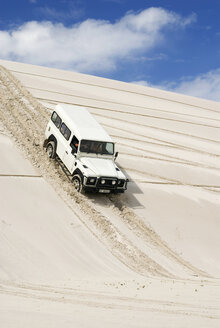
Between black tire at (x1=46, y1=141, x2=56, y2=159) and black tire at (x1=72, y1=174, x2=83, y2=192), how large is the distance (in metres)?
1.85

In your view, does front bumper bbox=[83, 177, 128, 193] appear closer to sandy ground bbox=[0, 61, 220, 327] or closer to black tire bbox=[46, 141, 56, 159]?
sandy ground bbox=[0, 61, 220, 327]

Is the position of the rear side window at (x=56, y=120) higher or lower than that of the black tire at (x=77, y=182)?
higher

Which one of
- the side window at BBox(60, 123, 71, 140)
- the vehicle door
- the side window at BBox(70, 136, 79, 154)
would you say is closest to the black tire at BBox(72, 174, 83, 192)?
the vehicle door

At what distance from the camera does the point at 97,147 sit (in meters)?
14.6

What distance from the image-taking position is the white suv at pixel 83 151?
1364 centimetres

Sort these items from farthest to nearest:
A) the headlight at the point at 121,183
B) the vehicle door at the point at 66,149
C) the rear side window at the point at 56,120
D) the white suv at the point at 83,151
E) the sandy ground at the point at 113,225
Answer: the rear side window at the point at 56,120 < the vehicle door at the point at 66,149 < the headlight at the point at 121,183 < the white suv at the point at 83,151 < the sandy ground at the point at 113,225

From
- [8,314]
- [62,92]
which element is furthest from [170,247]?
[62,92]

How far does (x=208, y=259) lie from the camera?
13.1m

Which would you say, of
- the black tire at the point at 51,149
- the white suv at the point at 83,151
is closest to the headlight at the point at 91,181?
the white suv at the point at 83,151

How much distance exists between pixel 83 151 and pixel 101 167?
3.03ft

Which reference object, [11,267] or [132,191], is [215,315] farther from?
[132,191]

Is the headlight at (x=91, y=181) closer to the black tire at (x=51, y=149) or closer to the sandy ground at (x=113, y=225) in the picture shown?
the sandy ground at (x=113, y=225)

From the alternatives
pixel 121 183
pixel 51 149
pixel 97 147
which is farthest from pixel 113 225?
pixel 51 149

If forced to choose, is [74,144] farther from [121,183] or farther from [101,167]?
[121,183]
